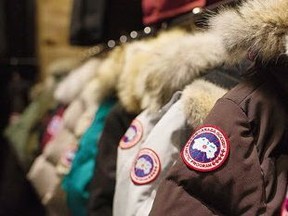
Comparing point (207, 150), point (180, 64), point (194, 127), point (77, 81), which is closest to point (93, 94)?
point (77, 81)

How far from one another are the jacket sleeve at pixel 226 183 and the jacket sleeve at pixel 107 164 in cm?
48

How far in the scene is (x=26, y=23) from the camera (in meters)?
3.05

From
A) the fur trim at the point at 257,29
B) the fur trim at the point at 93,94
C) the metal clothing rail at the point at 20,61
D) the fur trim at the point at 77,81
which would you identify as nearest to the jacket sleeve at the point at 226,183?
the fur trim at the point at 257,29

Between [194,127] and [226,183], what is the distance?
207 mm

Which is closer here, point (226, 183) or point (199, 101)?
point (226, 183)

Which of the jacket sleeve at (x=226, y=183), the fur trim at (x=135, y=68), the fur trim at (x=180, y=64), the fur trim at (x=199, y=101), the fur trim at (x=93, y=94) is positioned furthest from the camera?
the fur trim at (x=93, y=94)

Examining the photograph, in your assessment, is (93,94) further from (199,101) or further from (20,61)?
(20,61)

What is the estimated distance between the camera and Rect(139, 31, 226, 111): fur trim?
1192mm

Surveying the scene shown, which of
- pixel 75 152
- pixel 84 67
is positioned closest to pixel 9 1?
pixel 84 67

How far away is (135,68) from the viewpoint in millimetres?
1451

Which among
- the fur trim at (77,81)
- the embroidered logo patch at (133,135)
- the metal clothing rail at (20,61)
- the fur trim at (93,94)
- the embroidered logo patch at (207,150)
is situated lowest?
the metal clothing rail at (20,61)

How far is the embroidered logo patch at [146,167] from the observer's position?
111cm

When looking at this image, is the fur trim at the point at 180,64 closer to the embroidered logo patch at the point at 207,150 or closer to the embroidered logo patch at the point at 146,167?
the embroidered logo patch at the point at 146,167

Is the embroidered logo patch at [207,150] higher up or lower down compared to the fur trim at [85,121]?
higher up
